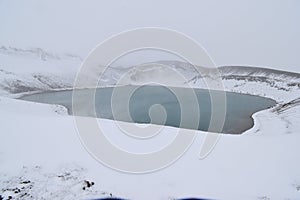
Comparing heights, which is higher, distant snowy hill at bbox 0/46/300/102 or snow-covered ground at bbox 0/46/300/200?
distant snowy hill at bbox 0/46/300/102

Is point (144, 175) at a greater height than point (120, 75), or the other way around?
point (120, 75)

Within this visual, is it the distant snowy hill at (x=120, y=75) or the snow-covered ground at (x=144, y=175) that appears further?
the distant snowy hill at (x=120, y=75)

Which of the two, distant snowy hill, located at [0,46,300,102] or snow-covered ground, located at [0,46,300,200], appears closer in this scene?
snow-covered ground, located at [0,46,300,200]

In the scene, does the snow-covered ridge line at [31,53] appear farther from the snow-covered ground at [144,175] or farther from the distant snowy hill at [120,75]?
the snow-covered ground at [144,175]

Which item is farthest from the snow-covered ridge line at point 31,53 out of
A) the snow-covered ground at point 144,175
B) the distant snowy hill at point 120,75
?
the snow-covered ground at point 144,175

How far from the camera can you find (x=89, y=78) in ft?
111

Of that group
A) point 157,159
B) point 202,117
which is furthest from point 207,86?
point 157,159

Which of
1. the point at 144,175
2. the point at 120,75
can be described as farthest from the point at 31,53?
the point at 144,175

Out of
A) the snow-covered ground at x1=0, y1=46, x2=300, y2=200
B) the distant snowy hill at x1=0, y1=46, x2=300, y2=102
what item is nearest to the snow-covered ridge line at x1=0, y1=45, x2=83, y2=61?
the distant snowy hill at x1=0, y1=46, x2=300, y2=102

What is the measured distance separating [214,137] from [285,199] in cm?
424

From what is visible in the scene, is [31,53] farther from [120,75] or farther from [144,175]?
[144,175]

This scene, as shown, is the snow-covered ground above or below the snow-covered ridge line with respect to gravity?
below

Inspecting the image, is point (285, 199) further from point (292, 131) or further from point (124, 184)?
point (292, 131)

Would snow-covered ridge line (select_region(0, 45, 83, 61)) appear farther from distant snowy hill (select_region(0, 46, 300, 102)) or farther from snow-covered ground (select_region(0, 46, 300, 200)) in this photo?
snow-covered ground (select_region(0, 46, 300, 200))
